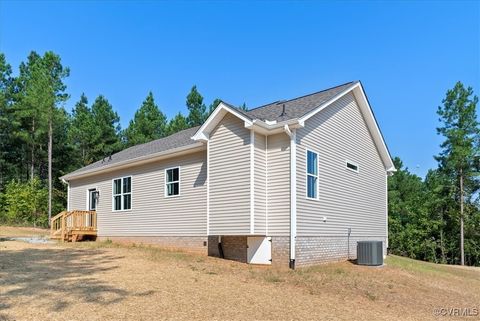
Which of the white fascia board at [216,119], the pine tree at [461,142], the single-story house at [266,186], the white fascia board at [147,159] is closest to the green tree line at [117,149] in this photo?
the pine tree at [461,142]

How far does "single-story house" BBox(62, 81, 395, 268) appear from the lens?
11617mm

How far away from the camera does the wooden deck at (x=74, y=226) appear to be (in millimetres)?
18016

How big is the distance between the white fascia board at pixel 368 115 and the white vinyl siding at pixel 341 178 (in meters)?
0.24

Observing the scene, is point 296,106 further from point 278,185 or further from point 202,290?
point 202,290

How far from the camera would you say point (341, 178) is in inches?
564

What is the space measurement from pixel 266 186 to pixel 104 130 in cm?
2860

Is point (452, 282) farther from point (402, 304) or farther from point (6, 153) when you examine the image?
point (6, 153)

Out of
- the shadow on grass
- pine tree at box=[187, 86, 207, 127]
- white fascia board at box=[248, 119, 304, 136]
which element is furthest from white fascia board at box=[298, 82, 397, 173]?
pine tree at box=[187, 86, 207, 127]

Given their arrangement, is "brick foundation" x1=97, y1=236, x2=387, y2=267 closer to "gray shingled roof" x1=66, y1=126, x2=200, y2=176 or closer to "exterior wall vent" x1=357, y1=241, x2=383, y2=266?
"exterior wall vent" x1=357, y1=241, x2=383, y2=266

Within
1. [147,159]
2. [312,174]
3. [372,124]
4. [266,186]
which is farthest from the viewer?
[372,124]

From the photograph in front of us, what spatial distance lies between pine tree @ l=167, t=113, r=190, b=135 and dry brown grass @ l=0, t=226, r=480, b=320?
23186 mm

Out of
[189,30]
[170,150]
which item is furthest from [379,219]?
[189,30]

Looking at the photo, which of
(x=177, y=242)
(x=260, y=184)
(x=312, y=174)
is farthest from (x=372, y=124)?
(x=177, y=242)

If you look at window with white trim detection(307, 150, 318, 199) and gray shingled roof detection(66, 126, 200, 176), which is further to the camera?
gray shingled roof detection(66, 126, 200, 176)
